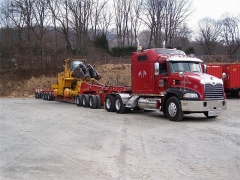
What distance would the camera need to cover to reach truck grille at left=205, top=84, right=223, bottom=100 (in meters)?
13.8

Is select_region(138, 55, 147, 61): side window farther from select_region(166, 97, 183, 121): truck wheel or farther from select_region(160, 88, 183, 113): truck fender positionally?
select_region(166, 97, 183, 121): truck wheel

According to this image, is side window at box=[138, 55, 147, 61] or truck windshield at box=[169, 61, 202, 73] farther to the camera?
side window at box=[138, 55, 147, 61]

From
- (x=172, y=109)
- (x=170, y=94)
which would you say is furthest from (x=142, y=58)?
(x=172, y=109)

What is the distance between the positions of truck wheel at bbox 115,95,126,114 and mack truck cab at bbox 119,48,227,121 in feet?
0.61

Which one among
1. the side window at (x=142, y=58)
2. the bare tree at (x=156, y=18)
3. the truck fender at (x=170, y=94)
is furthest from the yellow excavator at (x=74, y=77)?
the bare tree at (x=156, y=18)

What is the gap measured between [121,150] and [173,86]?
6638mm

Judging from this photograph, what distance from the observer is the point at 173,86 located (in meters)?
14.7

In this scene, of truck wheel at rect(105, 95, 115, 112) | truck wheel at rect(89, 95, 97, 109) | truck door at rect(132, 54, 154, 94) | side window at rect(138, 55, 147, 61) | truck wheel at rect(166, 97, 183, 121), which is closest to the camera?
truck wheel at rect(166, 97, 183, 121)

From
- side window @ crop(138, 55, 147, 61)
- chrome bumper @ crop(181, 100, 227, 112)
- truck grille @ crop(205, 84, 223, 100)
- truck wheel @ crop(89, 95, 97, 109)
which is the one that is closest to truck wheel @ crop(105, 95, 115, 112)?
truck wheel @ crop(89, 95, 97, 109)

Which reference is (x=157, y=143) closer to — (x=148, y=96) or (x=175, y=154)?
(x=175, y=154)

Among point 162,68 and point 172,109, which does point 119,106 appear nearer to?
point 162,68

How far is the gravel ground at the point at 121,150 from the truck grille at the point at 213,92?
109cm

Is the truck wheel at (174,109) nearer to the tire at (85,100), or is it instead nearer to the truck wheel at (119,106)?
the truck wheel at (119,106)

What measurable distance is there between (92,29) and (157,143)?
50.9m
